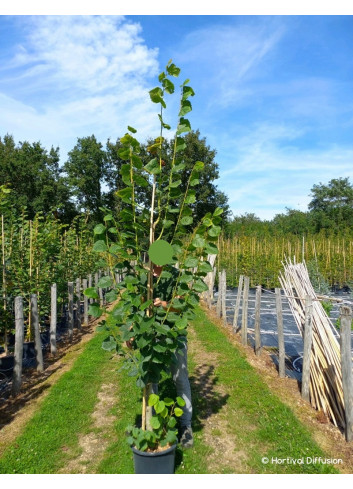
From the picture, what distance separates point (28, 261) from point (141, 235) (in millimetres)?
4552

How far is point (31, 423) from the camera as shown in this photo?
385cm

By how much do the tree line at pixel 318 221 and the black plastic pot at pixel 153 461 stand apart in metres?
20.0

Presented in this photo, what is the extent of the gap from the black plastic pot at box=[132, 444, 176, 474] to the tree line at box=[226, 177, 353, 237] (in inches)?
787

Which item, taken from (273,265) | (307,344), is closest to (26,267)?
(307,344)

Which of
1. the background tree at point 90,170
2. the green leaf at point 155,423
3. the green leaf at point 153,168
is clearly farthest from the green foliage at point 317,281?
the background tree at point 90,170

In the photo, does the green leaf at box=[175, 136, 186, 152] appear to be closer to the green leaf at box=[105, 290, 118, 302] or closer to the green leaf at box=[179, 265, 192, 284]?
the green leaf at box=[179, 265, 192, 284]

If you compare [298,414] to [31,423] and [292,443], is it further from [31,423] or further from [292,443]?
[31,423]

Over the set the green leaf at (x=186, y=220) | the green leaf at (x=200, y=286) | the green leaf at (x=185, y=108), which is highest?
the green leaf at (x=185, y=108)

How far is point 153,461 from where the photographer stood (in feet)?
8.47

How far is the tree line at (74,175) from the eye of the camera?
A: 81.9 ft

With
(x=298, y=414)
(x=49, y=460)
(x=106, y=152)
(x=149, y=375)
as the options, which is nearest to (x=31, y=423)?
(x=49, y=460)

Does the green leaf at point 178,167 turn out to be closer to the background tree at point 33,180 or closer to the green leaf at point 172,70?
the green leaf at point 172,70

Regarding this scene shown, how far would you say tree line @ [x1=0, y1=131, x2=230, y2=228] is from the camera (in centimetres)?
2495

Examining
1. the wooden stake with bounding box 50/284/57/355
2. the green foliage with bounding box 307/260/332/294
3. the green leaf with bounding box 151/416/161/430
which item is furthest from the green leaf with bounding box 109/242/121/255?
the green foliage with bounding box 307/260/332/294
